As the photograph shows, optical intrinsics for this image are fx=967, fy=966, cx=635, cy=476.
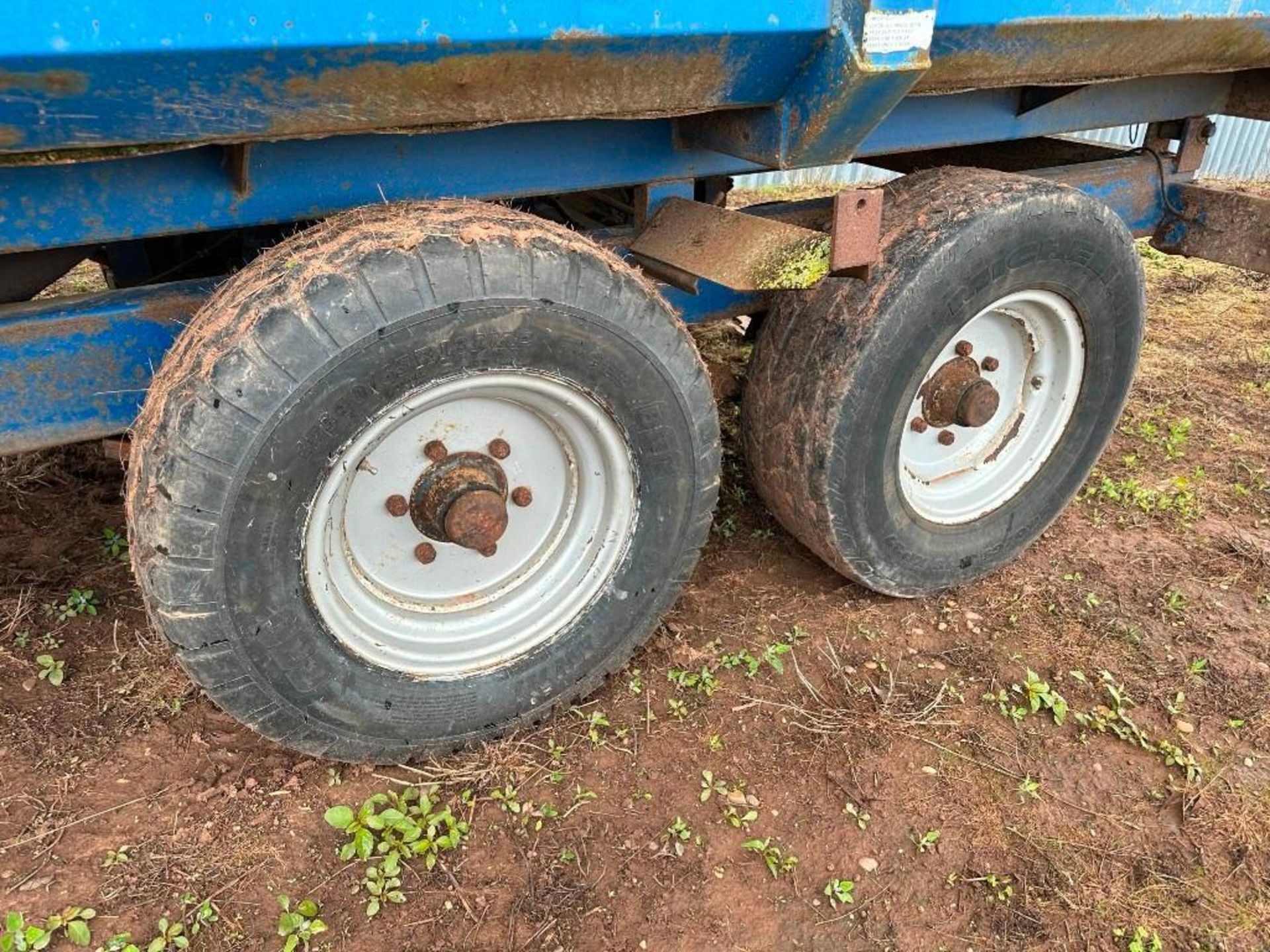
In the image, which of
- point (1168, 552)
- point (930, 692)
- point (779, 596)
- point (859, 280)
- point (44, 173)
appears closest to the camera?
point (44, 173)

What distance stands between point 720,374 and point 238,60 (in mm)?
2925

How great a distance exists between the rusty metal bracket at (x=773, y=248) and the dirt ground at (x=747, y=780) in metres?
1.07

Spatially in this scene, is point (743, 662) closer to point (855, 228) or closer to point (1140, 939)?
point (1140, 939)

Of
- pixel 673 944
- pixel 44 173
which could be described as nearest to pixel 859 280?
pixel 673 944

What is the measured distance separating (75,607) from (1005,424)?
2.82 meters

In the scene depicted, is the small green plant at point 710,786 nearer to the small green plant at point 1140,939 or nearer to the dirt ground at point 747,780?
the dirt ground at point 747,780

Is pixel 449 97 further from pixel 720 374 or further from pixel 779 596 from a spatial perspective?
pixel 720 374

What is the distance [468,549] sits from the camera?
229 cm

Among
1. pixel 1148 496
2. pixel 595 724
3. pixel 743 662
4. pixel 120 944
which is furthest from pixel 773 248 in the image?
pixel 1148 496

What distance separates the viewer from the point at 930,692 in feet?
8.70

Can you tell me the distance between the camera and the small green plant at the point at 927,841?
7.23 ft

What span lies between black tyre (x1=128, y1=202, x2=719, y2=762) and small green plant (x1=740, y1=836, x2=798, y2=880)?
22.2 inches

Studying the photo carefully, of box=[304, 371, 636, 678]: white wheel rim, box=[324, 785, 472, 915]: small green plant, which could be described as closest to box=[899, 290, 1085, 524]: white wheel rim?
box=[304, 371, 636, 678]: white wheel rim

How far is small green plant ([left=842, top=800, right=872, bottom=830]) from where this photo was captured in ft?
7.36
